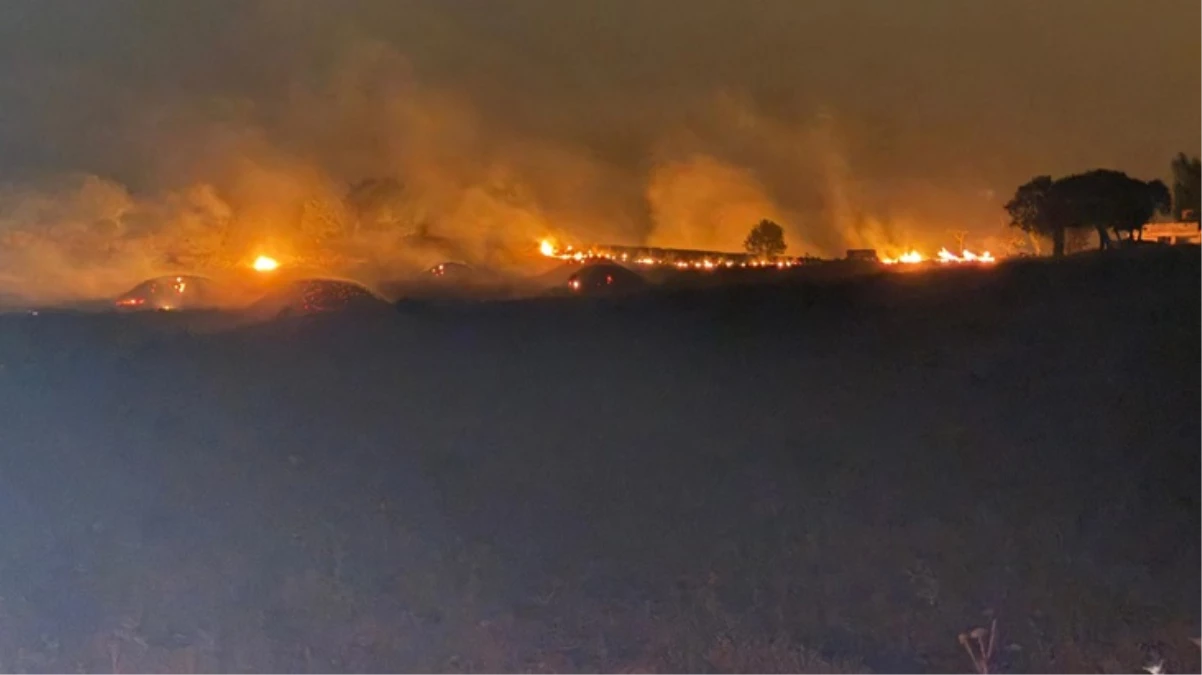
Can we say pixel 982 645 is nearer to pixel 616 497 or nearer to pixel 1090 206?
pixel 616 497

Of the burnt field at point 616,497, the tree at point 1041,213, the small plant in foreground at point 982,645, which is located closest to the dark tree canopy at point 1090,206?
the tree at point 1041,213

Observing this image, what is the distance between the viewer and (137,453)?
12094 mm

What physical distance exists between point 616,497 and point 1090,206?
24528mm

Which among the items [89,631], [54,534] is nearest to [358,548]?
[89,631]

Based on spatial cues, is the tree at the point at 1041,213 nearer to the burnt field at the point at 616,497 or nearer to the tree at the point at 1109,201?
the tree at the point at 1109,201

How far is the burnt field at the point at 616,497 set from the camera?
796cm

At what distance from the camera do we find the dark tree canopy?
3003cm

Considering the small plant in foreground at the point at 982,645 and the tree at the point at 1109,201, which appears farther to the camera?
the tree at the point at 1109,201

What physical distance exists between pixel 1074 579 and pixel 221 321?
14.0m

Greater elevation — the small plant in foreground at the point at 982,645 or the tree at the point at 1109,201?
the tree at the point at 1109,201

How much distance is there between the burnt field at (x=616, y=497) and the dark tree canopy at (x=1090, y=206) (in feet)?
48.2

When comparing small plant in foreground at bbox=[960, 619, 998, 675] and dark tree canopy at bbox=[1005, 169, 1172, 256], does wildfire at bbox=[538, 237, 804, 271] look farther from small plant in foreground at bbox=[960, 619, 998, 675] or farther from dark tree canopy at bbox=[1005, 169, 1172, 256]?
small plant in foreground at bbox=[960, 619, 998, 675]

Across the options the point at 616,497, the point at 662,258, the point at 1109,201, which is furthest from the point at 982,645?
the point at 1109,201

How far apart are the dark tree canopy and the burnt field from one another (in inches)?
578
